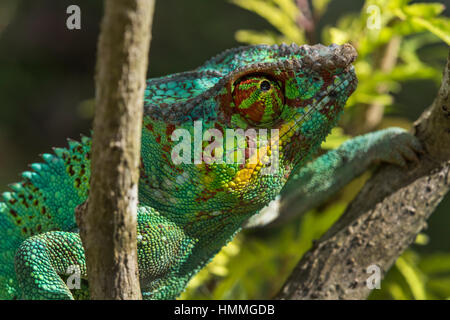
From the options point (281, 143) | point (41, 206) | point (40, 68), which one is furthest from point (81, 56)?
point (281, 143)

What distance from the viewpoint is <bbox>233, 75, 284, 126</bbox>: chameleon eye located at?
155 cm

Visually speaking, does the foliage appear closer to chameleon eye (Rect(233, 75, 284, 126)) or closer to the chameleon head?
the chameleon head

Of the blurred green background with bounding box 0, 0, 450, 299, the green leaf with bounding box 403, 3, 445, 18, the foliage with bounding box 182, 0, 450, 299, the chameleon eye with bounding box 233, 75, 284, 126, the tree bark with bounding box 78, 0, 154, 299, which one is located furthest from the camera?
the blurred green background with bounding box 0, 0, 450, 299

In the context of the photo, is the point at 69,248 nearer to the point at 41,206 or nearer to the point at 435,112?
A: the point at 41,206

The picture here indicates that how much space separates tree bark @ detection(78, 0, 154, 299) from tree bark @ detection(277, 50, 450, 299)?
962 millimetres

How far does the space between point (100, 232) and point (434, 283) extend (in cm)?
219

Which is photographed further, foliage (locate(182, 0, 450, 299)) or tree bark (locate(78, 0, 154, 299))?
foliage (locate(182, 0, 450, 299))

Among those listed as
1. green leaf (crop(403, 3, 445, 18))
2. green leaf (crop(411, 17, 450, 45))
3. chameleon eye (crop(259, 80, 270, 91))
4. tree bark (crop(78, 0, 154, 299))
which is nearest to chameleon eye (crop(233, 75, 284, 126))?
chameleon eye (crop(259, 80, 270, 91))

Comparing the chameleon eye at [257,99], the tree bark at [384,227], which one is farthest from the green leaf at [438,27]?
the chameleon eye at [257,99]

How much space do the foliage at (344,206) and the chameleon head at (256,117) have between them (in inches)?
29.2

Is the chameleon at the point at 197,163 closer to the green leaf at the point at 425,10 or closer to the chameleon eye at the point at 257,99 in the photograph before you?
the chameleon eye at the point at 257,99

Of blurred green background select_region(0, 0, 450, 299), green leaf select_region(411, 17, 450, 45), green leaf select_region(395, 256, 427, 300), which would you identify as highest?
blurred green background select_region(0, 0, 450, 299)

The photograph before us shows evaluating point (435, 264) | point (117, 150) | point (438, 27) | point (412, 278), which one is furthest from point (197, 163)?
point (435, 264)

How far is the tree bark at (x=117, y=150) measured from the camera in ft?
3.07
